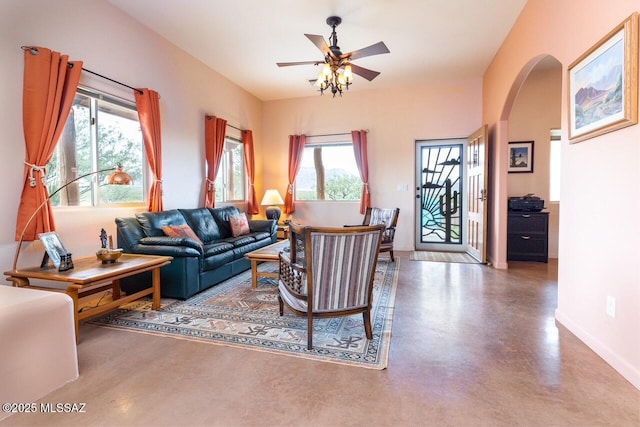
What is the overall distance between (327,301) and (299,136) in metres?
4.71

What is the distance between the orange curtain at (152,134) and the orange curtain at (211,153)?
980mm

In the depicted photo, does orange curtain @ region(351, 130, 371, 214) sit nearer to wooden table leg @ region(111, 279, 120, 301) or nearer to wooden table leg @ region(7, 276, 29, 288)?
wooden table leg @ region(111, 279, 120, 301)

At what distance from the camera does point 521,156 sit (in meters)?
5.11

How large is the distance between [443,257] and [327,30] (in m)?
3.86

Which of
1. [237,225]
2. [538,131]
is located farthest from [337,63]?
[538,131]

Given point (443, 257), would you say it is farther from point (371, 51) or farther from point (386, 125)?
point (371, 51)

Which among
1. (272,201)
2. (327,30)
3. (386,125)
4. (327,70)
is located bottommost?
(272,201)

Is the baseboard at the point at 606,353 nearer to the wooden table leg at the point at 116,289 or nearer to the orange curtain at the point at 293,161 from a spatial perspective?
the wooden table leg at the point at 116,289

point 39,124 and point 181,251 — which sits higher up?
point 39,124

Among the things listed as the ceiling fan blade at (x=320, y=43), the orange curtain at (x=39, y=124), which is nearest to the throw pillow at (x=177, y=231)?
the orange curtain at (x=39, y=124)

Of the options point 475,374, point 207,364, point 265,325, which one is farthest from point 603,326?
point 207,364

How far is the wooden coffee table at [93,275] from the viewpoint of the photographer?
2.22 metres

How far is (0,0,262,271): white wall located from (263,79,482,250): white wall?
1429 millimetres

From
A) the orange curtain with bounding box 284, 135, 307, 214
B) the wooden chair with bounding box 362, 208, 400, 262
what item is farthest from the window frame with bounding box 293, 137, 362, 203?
the wooden chair with bounding box 362, 208, 400, 262
